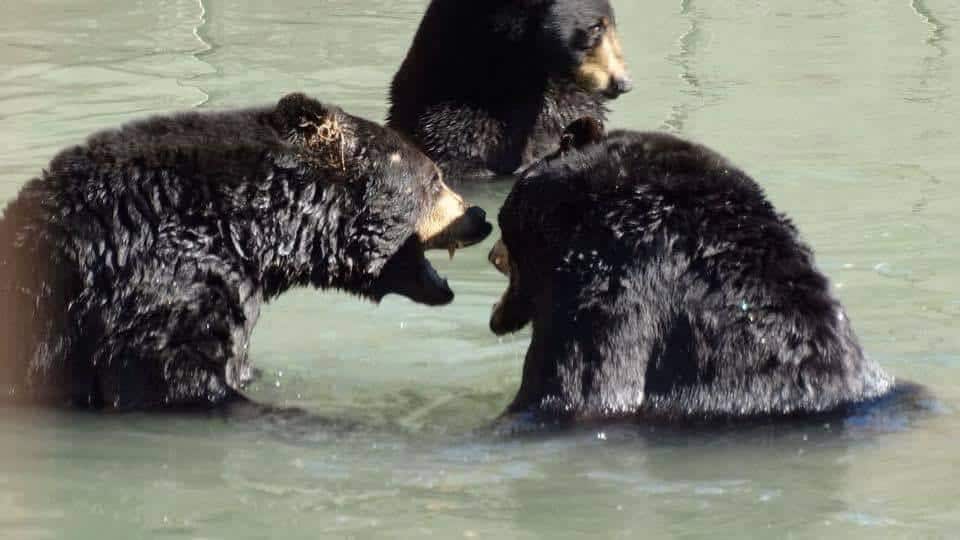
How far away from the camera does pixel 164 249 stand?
279 inches

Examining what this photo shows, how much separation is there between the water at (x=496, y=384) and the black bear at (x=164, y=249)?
7.6 inches

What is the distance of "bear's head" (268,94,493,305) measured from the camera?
7.49 metres

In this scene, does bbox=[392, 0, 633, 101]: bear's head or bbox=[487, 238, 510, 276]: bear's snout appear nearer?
bbox=[487, 238, 510, 276]: bear's snout

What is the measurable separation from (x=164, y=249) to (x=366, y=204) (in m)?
0.93

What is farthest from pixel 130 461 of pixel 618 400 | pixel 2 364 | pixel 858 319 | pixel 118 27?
pixel 118 27

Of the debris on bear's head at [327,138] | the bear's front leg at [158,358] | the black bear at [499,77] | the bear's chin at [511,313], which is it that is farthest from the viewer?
the black bear at [499,77]

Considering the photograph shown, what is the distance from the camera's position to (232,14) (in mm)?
16672

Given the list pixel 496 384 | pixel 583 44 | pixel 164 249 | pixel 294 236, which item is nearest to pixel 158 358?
pixel 164 249

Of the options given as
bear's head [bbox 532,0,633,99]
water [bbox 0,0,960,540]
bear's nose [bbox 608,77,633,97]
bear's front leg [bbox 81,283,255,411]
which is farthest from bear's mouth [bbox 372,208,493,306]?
bear's nose [bbox 608,77,633,97]

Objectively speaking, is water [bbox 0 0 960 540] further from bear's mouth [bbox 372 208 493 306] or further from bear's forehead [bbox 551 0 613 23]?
bear's forehead [bbox 551 0 613 23]

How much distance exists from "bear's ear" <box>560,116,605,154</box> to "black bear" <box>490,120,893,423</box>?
27 cm

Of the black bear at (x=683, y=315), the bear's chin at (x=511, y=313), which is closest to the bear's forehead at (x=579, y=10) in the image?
the bear's chin at (x=511, y=313)

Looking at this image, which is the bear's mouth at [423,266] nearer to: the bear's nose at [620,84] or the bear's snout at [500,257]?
the bear's snout at [500,257]

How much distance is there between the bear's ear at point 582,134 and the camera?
7.06m
